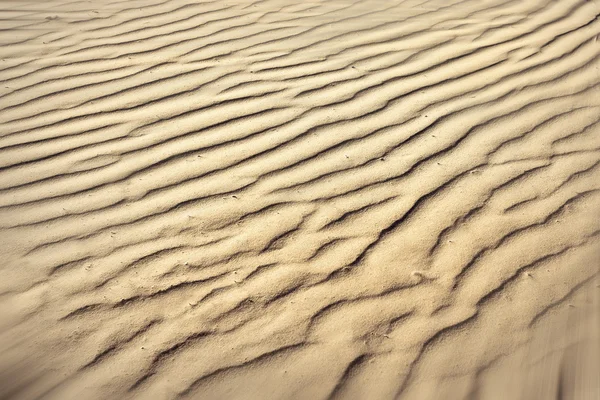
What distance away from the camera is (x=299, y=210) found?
2777 mm

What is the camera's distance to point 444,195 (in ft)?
9.38

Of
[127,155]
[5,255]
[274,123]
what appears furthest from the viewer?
[274,123]

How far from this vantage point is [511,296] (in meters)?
2.38

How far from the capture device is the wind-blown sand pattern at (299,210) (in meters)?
2.17

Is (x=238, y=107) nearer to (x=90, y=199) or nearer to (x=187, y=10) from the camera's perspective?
(x=90, y=199)

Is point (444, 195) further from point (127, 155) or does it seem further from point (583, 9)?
point (583, 9)

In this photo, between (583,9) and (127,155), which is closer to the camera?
(127,155)

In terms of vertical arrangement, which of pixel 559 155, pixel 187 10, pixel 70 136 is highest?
pixel 187 10

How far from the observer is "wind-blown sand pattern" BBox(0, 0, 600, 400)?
2.17 metres

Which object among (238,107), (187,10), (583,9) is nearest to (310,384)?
(238,107)

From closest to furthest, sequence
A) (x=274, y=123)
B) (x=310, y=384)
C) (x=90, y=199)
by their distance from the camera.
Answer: (x=310, y=384)
(x=90, y=199)
(x=274, y=123)

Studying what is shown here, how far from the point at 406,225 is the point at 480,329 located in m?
0.60

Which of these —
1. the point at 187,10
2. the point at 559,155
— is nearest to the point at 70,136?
the point at 187,10

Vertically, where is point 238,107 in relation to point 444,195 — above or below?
above
